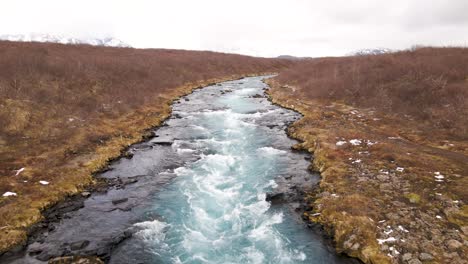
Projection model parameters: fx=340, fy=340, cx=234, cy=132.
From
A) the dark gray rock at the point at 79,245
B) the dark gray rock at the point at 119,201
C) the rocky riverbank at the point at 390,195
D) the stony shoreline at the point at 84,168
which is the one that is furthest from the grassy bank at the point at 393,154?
the stony shoreline at the point at 84,168

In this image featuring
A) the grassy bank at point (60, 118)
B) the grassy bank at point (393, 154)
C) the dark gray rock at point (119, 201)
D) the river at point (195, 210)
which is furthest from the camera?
the dark gray rock at point (119, 201)

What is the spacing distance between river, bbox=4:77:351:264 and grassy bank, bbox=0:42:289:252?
1.65m

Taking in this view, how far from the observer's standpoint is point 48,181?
19.2 m

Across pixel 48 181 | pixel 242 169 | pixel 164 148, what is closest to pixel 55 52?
pixel 164 148

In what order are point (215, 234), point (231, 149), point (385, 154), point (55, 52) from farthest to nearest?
point (55, 52), point (231, 149), point (385, 154), point (215, 234)

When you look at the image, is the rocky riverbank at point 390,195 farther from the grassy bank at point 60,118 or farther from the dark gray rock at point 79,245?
the grassy bank at point 60,118

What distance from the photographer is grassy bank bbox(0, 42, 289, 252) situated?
1822cm

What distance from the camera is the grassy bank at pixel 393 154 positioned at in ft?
45.0

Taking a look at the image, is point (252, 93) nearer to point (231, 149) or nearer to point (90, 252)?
point (231, 149)

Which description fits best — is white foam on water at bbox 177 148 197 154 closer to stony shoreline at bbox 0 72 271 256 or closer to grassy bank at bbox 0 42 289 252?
stony shoreline at bbox 0 72 271 256

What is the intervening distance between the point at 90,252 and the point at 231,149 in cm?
1442

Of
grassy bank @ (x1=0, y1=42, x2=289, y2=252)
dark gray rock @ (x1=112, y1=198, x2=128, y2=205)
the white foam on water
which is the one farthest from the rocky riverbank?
grassy bank @ (x1=0, y1=42, x2=289, y2=252)

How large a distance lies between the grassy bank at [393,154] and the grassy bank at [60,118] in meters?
13.8

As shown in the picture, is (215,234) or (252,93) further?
(252,93)
